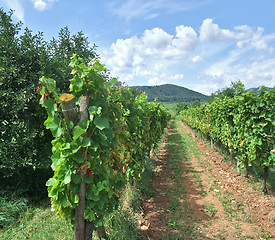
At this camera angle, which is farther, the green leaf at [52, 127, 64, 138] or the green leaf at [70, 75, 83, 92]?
the green leaf at [70, 75, 83, 92]

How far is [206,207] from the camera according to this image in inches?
187

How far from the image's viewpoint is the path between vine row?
3758 millimetres

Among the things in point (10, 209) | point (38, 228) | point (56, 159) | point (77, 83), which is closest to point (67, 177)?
point (56, 159)

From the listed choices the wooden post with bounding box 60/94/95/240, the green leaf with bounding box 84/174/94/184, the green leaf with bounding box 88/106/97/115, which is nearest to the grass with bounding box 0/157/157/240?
the wooden post with bounding box 60/94/95/240

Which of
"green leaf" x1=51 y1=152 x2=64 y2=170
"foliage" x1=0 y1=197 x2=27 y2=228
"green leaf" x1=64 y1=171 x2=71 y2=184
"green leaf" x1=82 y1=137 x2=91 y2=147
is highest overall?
"green leaf" x1=82 y1=137 x2=91 y2=147

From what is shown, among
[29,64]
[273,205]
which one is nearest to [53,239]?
[29,64]

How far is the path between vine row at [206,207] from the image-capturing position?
3758 mm

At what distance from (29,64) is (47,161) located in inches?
101

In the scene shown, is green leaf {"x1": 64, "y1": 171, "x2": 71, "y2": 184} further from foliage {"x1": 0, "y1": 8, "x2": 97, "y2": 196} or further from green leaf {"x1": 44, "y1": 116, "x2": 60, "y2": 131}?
foliage {"x1": 0, "y1": 8, "x2": 97, "y2": 196}

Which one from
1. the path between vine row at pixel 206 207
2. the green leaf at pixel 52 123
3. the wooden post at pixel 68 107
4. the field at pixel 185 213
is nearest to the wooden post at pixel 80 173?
the wooden post at pixel 68 107

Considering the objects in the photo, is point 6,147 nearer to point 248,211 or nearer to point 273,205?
point 248,211

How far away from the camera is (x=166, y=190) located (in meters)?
5.77

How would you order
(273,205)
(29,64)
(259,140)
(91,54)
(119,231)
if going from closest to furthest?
(119,231)
(273,205)
(29,64)
(259,140)
(91,54)

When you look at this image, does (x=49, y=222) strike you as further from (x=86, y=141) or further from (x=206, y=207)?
(x=206, y=207)
